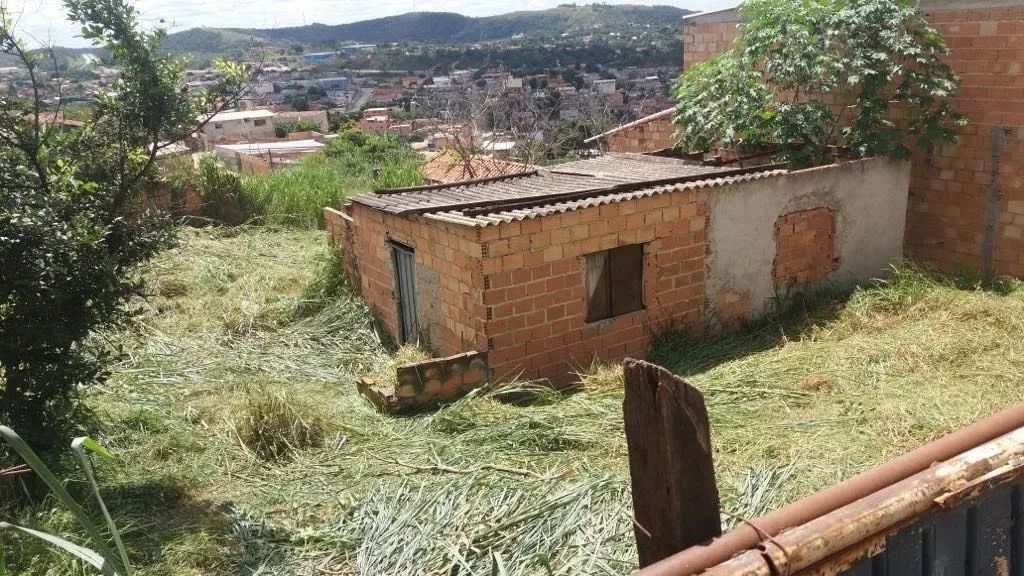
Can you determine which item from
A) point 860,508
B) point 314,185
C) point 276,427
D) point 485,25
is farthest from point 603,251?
point 485,25

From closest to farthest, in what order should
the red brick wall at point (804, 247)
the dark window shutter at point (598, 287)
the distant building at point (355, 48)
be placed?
the dark window shutter at point (598, 287) < the red brick wall at point (804, 247) < the distant building at point (355, 48)

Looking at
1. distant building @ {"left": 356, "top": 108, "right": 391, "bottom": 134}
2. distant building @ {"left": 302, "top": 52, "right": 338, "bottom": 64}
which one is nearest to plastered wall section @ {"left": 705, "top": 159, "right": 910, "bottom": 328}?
distant building @ {"left": 356, "top": 108, "right": 391, "bottom": 134}

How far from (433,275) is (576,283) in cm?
151

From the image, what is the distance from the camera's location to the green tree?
5.51 metres

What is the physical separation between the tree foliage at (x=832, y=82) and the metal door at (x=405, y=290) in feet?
15.2

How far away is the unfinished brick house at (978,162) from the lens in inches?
392

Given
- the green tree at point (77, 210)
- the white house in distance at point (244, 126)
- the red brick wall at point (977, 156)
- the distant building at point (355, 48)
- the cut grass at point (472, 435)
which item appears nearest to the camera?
the cut grass at point (472, 435)

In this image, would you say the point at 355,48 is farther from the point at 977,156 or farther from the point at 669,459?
the point at 669,459

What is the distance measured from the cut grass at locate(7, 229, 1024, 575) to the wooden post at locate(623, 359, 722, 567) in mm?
1244

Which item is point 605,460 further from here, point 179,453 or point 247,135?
point 247,135

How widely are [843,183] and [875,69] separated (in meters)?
1.67

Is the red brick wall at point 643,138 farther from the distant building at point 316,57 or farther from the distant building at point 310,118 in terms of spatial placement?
the distant building at point 316,57

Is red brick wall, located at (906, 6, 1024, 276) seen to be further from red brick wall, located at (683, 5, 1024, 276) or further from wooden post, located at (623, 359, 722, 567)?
wooden post, located at (623, 359, 722, 567)

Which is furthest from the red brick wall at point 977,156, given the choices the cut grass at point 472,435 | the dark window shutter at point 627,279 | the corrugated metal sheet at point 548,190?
the dark window shutter at point 627,279
